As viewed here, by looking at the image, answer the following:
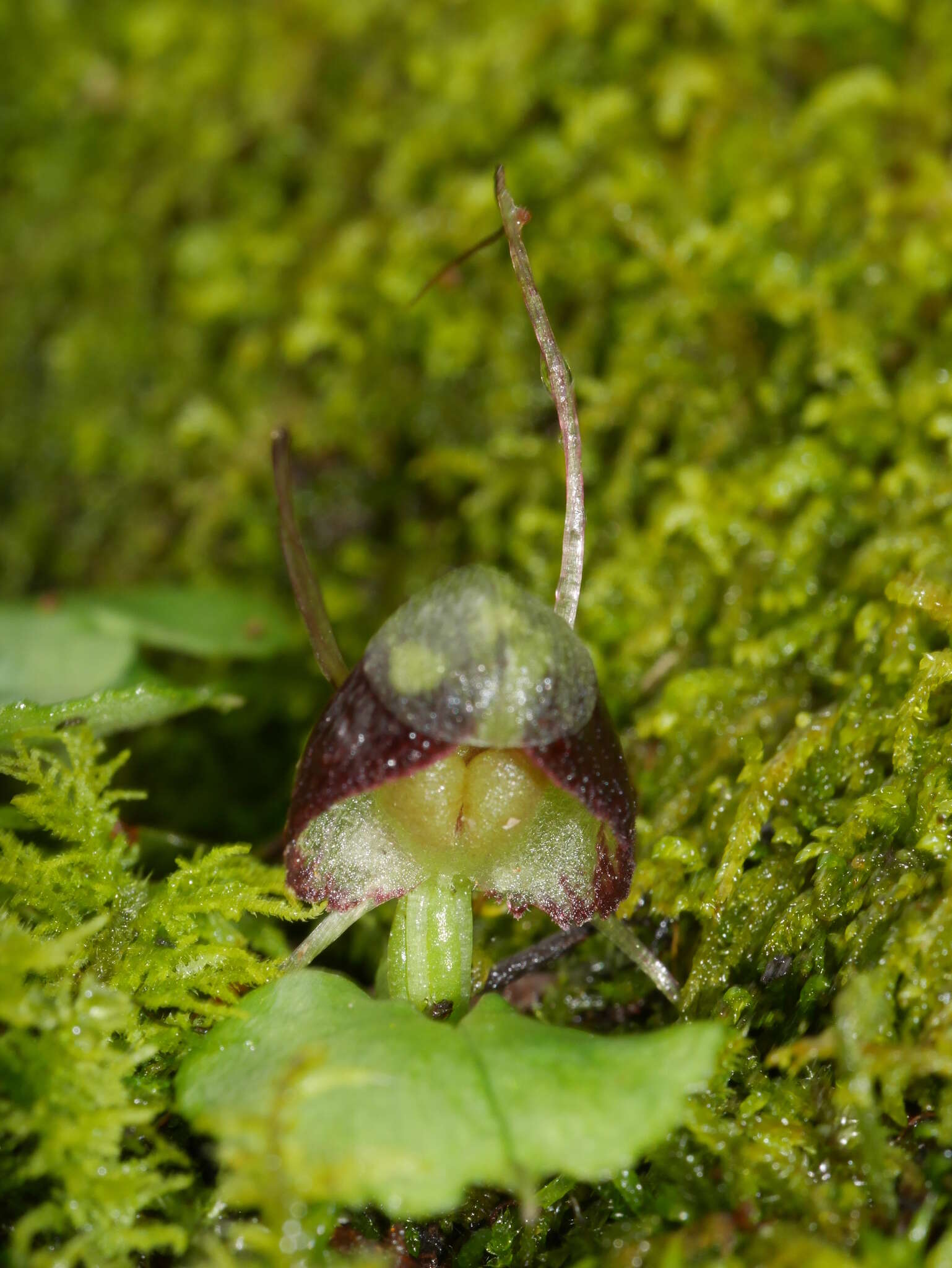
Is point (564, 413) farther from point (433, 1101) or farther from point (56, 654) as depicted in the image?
point (56, 654)

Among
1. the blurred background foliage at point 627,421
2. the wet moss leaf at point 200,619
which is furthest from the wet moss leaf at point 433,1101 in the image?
the wet moss leaf at point 200,619

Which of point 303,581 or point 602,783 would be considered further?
point 303,581

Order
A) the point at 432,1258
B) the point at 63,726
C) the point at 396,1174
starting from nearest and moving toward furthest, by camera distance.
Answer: the point at 396,1174
the point at 432,1258
the point at 63,726

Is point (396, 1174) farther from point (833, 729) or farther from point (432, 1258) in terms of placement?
point (833, 729)

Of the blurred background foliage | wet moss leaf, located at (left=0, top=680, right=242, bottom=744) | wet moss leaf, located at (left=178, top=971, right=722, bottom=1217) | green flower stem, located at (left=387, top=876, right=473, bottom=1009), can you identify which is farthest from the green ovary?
wet moss leaf, located at (left=0, top=680, right=242, bottom=744)

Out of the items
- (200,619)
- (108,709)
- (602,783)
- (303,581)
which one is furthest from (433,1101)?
(200,619)

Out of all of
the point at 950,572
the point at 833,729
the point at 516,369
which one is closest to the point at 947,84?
the point at 516,369

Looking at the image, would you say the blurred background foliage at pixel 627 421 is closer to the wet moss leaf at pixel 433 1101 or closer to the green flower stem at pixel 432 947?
the wet moss leaf at pixel 433 1101
